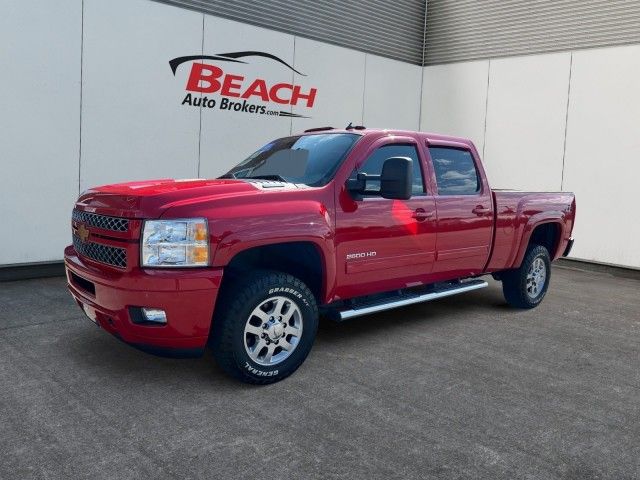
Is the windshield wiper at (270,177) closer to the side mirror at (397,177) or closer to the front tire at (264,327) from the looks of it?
the side mirror at (397,177)

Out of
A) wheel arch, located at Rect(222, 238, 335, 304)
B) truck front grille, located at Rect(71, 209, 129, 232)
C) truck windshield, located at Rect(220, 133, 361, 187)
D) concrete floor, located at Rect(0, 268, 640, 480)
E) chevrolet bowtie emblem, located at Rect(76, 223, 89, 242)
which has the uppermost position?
truck windshield, located at Rect(220, 133, 361, 187)

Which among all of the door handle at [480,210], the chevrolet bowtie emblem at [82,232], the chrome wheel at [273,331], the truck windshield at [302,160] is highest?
the truck windshield at [302,160]

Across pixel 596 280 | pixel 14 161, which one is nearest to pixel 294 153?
pixel 14 161

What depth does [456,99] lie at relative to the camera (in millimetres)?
11578

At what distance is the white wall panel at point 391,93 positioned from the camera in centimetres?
1115

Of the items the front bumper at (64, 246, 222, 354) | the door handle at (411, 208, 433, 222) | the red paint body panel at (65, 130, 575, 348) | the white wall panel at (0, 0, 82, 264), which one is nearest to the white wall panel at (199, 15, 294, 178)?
the white wall panel at (0, 0, 82, 264)

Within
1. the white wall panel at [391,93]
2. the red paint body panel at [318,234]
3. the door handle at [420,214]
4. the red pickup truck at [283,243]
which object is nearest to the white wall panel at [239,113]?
the white wall panel at [391,93]

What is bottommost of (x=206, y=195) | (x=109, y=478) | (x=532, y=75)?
(x=109, y=478)

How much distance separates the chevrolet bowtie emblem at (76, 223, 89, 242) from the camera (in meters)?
4.07

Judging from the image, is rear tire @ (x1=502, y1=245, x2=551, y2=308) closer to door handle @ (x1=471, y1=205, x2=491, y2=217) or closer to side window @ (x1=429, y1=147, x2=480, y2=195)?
door handle @ (x1=471, y1=205, x2=491, y2=217)

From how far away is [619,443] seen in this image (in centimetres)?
319

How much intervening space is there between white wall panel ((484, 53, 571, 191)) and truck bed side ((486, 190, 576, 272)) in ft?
12.6

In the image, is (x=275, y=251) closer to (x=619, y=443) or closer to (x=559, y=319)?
(x=619, y=443)

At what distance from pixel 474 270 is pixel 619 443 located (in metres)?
2.69
